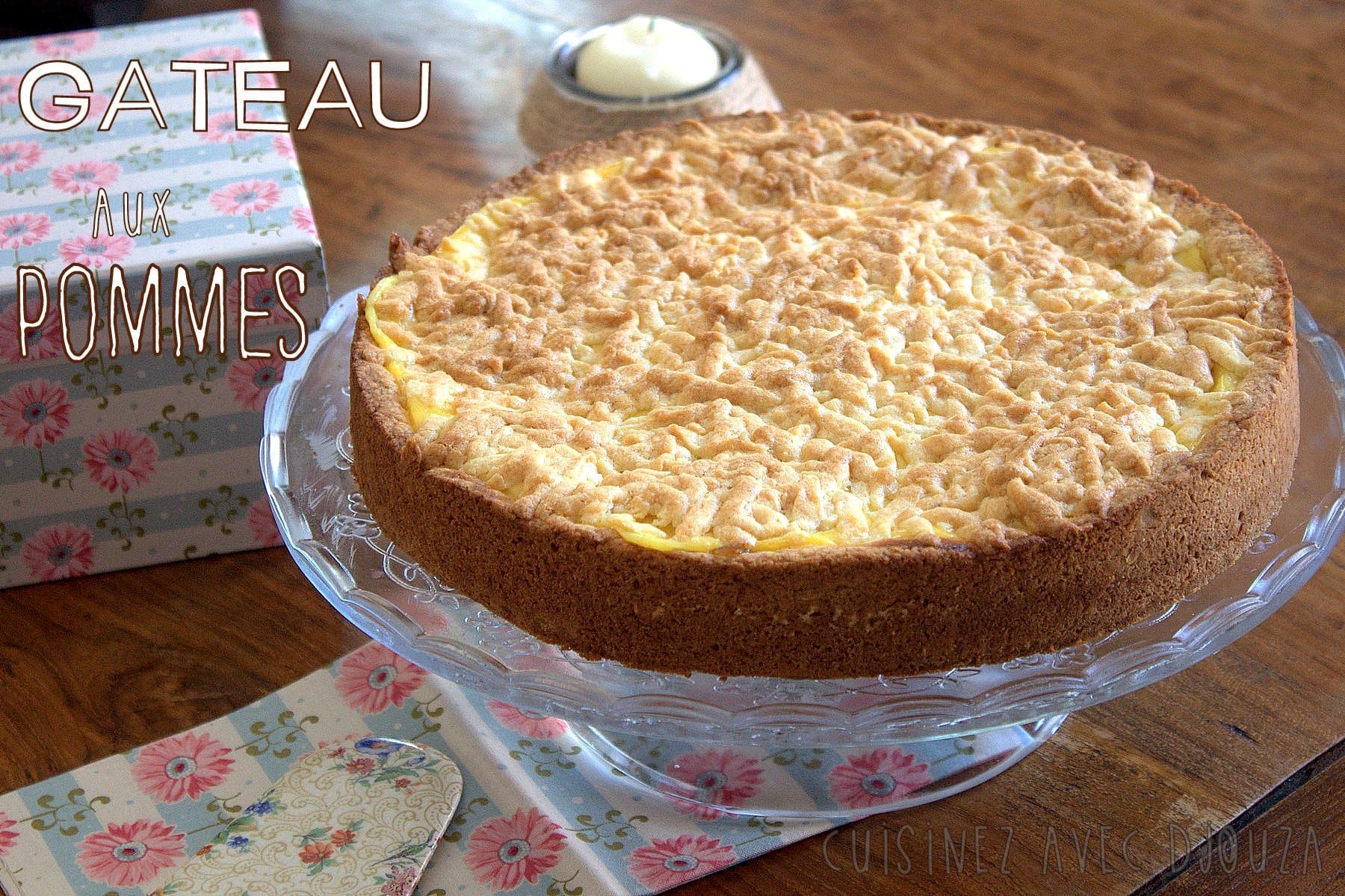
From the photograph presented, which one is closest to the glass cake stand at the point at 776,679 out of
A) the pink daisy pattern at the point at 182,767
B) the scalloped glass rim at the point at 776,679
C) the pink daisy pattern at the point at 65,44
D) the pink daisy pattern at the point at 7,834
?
the scalloped glass rim at the point at 776,679

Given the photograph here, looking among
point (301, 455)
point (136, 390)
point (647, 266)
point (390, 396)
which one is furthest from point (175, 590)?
point (647, 266)

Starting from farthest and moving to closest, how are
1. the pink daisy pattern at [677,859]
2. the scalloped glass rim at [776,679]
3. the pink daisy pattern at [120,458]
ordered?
1. the pink daisy pattern at [120,458]
2. the pink daisy pattern at [677,859]
3. the scalloped glass rim at [776,679]

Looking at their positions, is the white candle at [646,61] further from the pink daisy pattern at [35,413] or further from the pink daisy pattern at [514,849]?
the pink daisy pattern at [514,849]

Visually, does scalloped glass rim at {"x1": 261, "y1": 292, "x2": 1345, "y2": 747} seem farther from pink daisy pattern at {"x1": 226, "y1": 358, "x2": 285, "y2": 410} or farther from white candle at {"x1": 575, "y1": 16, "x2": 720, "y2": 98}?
white candle at {"x1": 575, "y1": 16, "x2": 720, "y2": 98}

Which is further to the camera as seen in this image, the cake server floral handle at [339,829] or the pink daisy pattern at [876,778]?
the pink daisy pattern at [876,778]

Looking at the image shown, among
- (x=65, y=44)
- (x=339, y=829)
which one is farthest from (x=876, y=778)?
(x=65, y=44)

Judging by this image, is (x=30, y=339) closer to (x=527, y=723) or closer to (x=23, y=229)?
(x=23, y=229)

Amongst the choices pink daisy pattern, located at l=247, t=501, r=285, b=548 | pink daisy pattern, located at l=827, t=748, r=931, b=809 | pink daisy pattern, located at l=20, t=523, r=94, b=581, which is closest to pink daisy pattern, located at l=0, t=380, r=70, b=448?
pink daisy pattern, located at l=20, t=523, r=94, b=581
